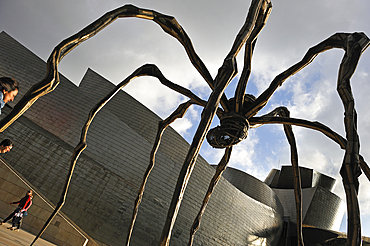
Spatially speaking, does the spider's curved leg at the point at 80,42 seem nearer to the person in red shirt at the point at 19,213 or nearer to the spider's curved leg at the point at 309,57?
the spider's curved leg at the point at 309,57

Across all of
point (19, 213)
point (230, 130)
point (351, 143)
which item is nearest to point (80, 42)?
point (230, 130)

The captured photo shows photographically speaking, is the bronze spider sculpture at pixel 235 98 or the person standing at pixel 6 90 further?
the person standing at pixel 6 90

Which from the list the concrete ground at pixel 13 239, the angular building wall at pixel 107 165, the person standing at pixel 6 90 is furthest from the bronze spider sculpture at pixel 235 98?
the angular building wall at pixel 107 165

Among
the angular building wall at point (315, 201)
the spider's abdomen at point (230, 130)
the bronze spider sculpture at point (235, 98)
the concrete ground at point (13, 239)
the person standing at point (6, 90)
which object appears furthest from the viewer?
the angular building wall at point (315, 201)

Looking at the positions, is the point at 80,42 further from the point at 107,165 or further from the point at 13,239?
the point at 107,165

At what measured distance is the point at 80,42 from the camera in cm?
186

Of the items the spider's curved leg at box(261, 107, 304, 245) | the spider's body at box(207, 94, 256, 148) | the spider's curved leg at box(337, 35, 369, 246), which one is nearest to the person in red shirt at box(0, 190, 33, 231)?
the spider's body at box(207, 94, 256, 148)

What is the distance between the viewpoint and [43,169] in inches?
270

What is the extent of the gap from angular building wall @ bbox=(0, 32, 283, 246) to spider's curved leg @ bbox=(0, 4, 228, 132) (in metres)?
5.72

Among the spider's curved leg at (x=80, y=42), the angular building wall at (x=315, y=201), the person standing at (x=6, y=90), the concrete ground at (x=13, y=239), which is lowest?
the concrete ground at (x=13, y=239)

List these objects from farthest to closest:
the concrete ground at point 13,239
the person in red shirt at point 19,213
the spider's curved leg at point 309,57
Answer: the person in red shirt at point 19,213 < the concrete ground at point 13,239 < the spider's curved leg at point 309,57

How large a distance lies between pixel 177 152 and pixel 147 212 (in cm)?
294

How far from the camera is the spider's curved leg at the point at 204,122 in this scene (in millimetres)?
1357

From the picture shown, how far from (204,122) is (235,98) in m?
1.61
